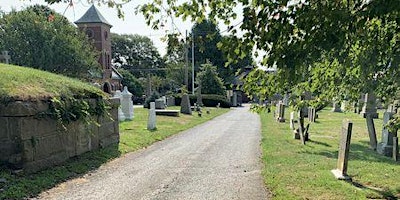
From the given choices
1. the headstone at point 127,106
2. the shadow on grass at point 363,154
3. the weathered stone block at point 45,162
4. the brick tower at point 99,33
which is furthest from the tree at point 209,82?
the weathered stone block at point 45,162

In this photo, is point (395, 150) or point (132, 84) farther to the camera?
point (132, 84)

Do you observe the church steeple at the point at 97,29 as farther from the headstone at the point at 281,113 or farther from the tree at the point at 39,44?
the headstone at the point at 281,113

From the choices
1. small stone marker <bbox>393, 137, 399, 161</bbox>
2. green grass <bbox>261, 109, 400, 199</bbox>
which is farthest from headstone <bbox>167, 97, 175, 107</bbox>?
small stone marker <bbox>393, 137, 399, 161</bbox>

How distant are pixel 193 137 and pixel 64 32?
3069 centimetres

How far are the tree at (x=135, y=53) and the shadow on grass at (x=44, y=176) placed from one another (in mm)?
81240

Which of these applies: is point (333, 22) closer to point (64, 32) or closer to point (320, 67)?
point (320, 67)

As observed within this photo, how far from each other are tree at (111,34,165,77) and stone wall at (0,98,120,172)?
81490mm

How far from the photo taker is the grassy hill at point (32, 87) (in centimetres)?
685

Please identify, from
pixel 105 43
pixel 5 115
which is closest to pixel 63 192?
pixel 5 115

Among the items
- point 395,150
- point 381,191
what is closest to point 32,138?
point 381,191

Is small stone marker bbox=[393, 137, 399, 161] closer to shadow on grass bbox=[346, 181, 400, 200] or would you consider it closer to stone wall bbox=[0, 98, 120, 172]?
shadow on grass bbox=[346, 181, 400, 200]

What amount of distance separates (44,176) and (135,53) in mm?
86305

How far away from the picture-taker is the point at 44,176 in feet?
21.6

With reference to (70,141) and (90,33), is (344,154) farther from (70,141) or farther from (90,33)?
(90,33)
